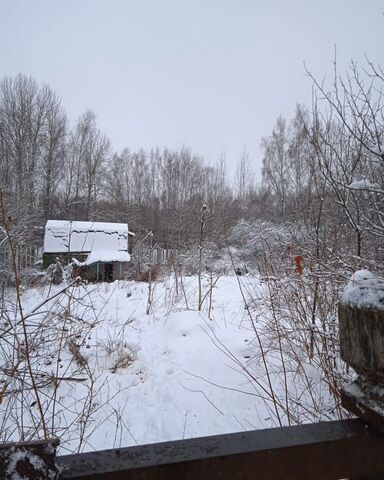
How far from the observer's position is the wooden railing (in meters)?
0.63

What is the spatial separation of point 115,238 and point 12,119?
48.9 ft

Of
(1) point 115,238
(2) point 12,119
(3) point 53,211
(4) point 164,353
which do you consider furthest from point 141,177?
(4) point 164,353

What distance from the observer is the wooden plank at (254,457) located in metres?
0.65

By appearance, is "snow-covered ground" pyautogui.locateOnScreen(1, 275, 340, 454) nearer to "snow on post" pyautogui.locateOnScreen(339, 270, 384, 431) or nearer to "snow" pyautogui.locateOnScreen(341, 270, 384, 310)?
"snow on post" pyautogui.locateOnScreen(339, 270, 384, 431)

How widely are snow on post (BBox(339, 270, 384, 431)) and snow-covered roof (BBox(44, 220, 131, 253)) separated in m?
16.8

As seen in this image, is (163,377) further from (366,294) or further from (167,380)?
(366,294)

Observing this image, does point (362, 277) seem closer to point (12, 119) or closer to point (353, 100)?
point (353, 100)

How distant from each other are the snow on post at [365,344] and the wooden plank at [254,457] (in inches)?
2.3

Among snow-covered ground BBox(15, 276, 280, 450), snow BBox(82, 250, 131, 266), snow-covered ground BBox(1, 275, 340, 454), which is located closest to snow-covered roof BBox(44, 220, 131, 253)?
snow BBox(82, 250, 131, 266)

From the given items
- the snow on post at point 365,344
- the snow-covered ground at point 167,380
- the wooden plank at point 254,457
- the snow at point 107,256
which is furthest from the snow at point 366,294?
the snow at point 107,256

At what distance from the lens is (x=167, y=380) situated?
462 centimetres

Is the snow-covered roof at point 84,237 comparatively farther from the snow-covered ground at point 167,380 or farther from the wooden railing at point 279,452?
the wooden railing at point 279,452

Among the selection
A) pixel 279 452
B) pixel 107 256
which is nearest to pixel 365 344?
pixel 279 452

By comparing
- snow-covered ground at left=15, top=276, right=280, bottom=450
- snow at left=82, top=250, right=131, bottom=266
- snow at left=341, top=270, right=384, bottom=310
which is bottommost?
snow-covered ground at left=15, top=276, right=280, bottom=450
